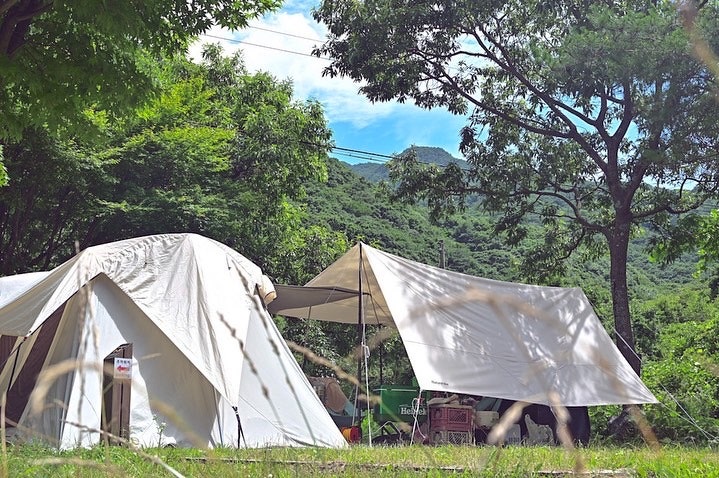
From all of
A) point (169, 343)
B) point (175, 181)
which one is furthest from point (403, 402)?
point (175, 181)

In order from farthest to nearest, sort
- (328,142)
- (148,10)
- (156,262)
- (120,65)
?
(328,142) → (156,262) → (120,65) → (148,10)

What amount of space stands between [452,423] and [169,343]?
10.5ft

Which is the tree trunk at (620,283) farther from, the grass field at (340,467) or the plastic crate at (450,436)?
the grass field at (340,467)

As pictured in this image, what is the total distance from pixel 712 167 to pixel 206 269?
7888 millimetres

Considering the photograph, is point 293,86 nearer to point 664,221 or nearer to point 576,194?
point 576,194

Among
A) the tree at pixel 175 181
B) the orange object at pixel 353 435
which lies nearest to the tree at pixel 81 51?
the orange object at pixel 353 435

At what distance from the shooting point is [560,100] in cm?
1228

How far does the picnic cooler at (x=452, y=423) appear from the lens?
8.08m

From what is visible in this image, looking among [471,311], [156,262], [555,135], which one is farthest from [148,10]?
[555,135]

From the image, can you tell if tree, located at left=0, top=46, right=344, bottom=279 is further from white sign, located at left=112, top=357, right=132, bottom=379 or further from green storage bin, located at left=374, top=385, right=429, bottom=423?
white sign, located at left=112, top=357, right=132, bottom=379

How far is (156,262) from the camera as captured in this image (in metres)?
7.36

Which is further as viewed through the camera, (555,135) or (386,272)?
(555,135)

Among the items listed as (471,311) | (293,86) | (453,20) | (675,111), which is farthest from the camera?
(293,86)

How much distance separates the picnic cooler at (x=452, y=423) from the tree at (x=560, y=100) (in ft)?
13.6
